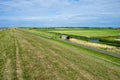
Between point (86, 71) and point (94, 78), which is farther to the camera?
point (86, 71)

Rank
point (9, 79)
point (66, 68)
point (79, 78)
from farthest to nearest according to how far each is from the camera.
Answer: point (66, 68) → point (79, 78) → point (9, 79)

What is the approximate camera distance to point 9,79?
14.0 meters

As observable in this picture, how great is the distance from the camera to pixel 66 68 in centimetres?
1858

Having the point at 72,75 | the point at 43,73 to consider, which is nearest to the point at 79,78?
the point at 72,75

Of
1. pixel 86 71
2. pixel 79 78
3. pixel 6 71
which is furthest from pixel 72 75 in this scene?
pixel 6 71

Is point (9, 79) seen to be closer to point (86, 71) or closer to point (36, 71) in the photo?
point (36, 71)

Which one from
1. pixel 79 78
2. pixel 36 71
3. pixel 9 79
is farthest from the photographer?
pixel 36 71

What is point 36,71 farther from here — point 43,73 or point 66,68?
point 66,68

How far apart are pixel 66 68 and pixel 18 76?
18.1 ft

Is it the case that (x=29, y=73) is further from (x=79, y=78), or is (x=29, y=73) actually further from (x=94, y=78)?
(x=94, y=78)

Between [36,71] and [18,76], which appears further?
[36,71]

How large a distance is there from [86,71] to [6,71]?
7411 mm

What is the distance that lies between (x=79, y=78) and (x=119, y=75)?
177 inches

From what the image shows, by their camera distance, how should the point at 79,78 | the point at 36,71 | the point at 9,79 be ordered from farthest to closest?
the point at 36,71
the point at 79,78
the point at 9,79
